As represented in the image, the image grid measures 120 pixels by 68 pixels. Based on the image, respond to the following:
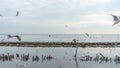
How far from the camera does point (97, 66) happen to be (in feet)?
110

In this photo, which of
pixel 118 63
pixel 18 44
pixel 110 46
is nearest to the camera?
pixel 118 63

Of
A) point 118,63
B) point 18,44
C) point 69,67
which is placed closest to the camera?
point 69,67

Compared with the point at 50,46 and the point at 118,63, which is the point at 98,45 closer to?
the point at 50,46

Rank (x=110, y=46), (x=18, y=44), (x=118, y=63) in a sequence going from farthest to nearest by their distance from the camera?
(x=18, y=44) < (x=110, y=46) < (x=118, y=63)

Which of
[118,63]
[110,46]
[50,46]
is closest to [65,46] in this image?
[50,46]

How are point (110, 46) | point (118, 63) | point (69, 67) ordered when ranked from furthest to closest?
point (110, 46), point (118, 63), point (69, 67)

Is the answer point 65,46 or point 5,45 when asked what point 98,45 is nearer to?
point 65,46

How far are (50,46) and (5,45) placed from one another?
8.94m

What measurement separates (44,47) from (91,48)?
9816 millimetres

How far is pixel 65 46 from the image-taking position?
194ft

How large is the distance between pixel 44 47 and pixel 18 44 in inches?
214

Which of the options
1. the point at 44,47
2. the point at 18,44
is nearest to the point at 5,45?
the point at 18,44

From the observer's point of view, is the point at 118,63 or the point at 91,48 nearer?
the point at 118,63

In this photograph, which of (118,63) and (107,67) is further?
Answer: (118,63)
